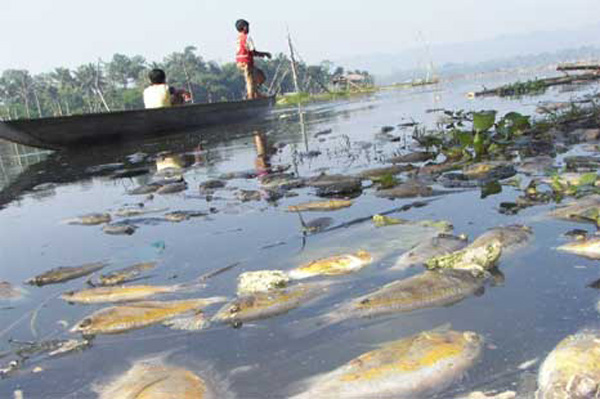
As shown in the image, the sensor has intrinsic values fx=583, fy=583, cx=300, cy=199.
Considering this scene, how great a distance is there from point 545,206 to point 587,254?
1526mm

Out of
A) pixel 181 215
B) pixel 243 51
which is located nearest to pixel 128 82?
pixel 243 51

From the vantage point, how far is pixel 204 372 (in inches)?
123

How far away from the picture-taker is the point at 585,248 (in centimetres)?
421

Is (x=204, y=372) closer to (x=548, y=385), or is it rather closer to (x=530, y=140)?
(x=548, y=385)

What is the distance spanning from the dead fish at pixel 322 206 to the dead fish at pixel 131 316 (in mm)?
2697

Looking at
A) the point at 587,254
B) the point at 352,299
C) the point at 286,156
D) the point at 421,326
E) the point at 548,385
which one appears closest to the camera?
the point at 548,385

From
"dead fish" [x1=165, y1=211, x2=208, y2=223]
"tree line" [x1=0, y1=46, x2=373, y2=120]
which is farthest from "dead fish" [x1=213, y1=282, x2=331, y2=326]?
"tree line" [x1=0, y1=46, x2=373, y2=120]

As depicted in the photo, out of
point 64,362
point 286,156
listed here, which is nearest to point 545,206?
point 64,362

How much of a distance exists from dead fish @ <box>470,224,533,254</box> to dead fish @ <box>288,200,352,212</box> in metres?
2.13

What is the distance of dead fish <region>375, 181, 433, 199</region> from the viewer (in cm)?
672

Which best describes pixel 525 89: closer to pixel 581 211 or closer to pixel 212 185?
pixel 212 185

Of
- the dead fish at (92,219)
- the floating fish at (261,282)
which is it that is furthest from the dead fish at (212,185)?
the floating fish at (261,282)

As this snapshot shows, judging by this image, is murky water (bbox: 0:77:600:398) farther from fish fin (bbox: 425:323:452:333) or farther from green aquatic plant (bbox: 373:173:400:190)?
green aquatic plant (bbox: 373:173:400:190)

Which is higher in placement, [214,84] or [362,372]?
[214,84]
